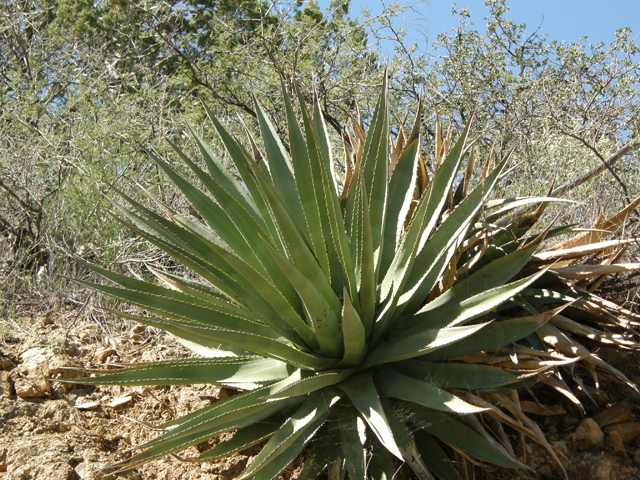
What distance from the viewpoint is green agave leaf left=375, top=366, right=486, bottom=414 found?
1820 mm

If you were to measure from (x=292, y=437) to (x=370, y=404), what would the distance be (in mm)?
307

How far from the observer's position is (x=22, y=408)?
9.30 feet

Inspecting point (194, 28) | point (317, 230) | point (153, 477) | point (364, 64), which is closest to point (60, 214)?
point (153, 477)

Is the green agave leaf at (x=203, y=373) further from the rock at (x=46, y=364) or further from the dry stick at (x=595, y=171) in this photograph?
the dry stick at (x=595, y=171)

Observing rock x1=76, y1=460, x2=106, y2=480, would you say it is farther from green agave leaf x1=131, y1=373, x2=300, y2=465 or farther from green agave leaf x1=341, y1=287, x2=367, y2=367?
green agave leaf x1=341, y1=287, x2=367, y2=367

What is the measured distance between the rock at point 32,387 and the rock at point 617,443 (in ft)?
9.36

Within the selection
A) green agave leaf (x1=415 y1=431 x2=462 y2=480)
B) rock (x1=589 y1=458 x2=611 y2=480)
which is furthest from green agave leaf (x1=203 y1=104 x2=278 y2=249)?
rock (x1=589 y1=458 x2=611 y2=480)

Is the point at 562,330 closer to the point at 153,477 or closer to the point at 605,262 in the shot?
the point at 605,262

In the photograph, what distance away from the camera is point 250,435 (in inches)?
92.4

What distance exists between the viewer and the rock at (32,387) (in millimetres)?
2900

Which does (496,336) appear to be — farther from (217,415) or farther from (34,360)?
(34,360)

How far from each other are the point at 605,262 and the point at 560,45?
585 cm

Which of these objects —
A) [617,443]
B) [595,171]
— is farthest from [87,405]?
[595,171]

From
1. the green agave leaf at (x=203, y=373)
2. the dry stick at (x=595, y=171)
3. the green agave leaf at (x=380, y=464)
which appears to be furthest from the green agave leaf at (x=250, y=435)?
the dry stick at (x=595, y=171)
